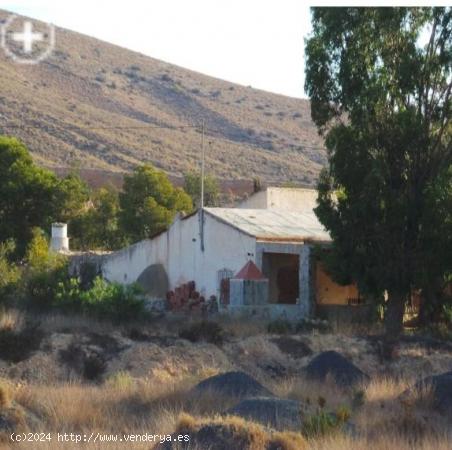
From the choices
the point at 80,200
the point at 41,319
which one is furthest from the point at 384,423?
the point at 80,200

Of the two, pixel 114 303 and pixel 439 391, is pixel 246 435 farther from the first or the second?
pixel 114 303

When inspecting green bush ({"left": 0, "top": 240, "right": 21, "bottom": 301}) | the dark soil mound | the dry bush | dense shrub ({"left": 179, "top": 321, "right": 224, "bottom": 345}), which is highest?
green bush ({"left": 0, "top": 240, "right": 21, "bottom": 301})

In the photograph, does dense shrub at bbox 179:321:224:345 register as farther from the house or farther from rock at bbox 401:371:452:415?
rock at bbox 401:371:452:415

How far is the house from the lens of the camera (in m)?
33.4

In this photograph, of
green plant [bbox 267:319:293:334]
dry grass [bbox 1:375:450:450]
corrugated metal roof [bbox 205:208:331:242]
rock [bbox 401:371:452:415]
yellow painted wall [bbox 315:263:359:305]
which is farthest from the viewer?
yellow painted wall [bbox 315:263:359:305]

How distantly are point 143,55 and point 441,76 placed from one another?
8862 centimetres

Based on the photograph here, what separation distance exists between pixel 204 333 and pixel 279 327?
2657 mm

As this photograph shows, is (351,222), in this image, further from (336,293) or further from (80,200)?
(80,200)

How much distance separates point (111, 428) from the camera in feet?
46.0

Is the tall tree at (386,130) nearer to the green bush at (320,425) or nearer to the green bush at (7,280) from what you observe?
the green bush at (7,280)

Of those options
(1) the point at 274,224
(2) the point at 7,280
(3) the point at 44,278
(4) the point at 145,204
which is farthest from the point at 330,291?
(4) the point at 145,204

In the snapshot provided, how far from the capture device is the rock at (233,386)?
17078mm

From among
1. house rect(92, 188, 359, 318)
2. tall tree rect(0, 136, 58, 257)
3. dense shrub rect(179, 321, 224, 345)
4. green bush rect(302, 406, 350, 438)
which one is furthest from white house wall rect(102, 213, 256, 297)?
green bush rect(302, 406, 350, 438)

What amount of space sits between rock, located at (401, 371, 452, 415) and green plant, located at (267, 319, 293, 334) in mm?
11865
